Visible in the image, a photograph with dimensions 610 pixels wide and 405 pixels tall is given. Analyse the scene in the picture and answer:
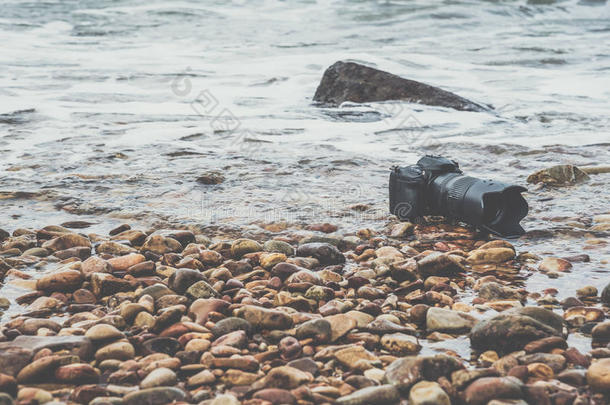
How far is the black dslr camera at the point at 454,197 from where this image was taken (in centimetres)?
326

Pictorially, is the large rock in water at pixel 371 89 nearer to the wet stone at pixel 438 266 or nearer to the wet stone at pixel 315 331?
the wet stone at pixel 438 266

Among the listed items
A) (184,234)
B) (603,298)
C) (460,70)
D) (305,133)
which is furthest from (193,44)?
(603,298)

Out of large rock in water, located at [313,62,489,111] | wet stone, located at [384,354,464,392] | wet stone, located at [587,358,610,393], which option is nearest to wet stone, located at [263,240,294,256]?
wet stone, located at [384,354,464,392]

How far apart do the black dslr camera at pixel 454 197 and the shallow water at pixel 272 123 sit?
0.53ft

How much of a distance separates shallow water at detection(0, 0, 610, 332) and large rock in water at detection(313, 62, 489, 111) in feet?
0.82

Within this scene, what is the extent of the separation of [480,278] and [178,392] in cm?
154

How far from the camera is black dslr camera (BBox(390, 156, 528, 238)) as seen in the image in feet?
10.7

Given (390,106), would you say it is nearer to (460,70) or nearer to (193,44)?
(460,70)

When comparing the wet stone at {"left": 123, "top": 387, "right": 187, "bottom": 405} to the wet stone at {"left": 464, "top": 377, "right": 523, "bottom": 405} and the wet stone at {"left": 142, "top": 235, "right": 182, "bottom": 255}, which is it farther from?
the wet stone at {"left": 142, "top": 235, "right": 182, "bottom": 255}

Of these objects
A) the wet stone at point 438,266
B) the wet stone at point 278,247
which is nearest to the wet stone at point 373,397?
the wet stone at point 438,266

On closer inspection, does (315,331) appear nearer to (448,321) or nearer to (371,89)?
(448,321)

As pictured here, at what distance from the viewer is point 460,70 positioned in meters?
10.9

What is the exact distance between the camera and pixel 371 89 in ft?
26.7

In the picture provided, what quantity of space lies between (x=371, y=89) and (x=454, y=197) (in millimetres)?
4956
